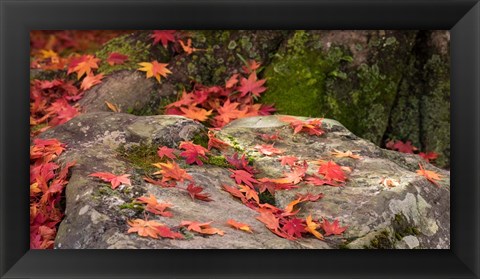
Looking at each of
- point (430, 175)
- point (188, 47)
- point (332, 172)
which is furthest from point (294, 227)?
point (188, 47)

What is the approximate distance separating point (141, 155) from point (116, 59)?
1610mm

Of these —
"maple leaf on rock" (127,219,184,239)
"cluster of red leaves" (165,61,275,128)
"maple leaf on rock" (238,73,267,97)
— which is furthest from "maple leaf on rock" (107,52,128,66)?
"maple leaf on rock" (127,219,184,239)

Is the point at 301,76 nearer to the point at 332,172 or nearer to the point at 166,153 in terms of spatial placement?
the point at 332,172

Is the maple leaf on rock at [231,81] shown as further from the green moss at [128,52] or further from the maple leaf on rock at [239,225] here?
the maple leaf on rock at [239,225]

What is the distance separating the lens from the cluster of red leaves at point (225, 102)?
439 cm

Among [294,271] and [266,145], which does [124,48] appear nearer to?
[266,145]

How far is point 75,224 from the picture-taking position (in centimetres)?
247

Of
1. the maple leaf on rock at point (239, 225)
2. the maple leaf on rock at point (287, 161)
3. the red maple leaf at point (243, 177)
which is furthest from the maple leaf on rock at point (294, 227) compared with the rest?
the maple leaf on rock at point (287, 161)

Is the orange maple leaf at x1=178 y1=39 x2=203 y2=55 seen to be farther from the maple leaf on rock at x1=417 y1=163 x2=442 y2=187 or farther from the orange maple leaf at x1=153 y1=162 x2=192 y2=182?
the maple leaf on rock at x1=417 y1=163 x2=442 y2=187

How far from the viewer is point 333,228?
9.29 ft

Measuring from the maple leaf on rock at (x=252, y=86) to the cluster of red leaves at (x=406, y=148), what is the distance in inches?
45.9

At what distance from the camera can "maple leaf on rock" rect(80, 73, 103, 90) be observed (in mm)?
4430
